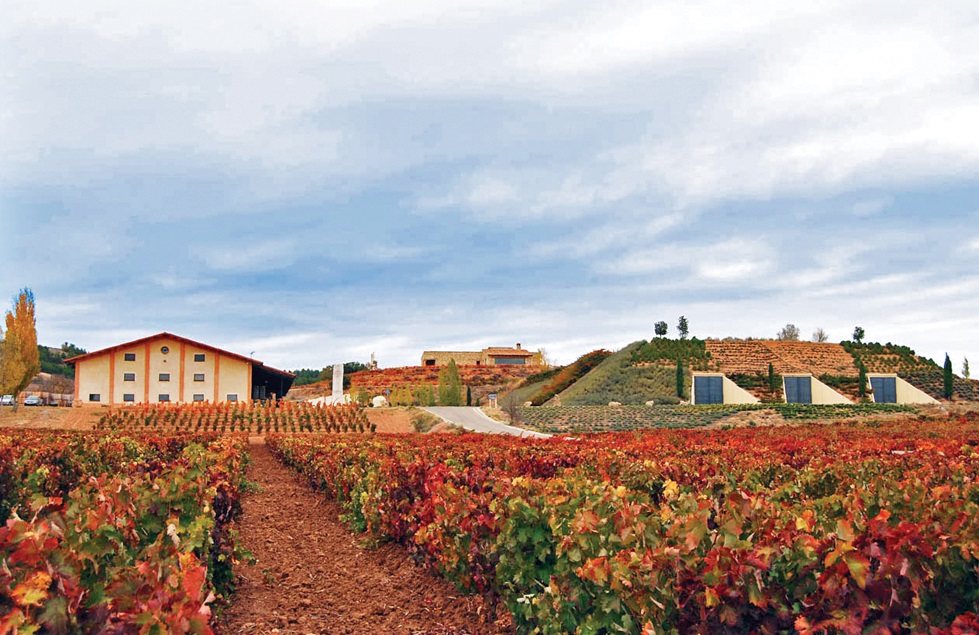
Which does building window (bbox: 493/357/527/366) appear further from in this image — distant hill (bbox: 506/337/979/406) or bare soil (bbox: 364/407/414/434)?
bare soil (bbox: 364/407/414/434)

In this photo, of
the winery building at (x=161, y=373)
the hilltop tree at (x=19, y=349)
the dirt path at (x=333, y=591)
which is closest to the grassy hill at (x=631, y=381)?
the winery building at (x=161, y=373)

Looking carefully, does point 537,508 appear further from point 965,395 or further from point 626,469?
point 965,395

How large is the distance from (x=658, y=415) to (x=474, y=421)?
A: 940 cm

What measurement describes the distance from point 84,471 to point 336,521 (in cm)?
448

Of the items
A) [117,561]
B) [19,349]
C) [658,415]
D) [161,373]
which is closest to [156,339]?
[161,373]

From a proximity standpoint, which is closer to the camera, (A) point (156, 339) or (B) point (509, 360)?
(A) point (156, 339)

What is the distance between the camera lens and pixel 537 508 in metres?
5.44

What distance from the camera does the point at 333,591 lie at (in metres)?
7.53

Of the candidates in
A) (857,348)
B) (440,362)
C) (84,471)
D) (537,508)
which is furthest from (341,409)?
(440,362)

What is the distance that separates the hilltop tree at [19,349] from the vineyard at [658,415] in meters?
29.7

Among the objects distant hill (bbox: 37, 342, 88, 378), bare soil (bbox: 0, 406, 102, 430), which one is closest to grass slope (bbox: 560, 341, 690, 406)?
bare soil (bbox: 0, 406, 102, 430)

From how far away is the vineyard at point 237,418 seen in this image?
Result: 117 ft

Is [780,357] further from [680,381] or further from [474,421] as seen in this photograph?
[474,421]

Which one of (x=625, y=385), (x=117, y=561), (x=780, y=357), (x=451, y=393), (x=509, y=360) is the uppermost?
(x=509, y=360)
